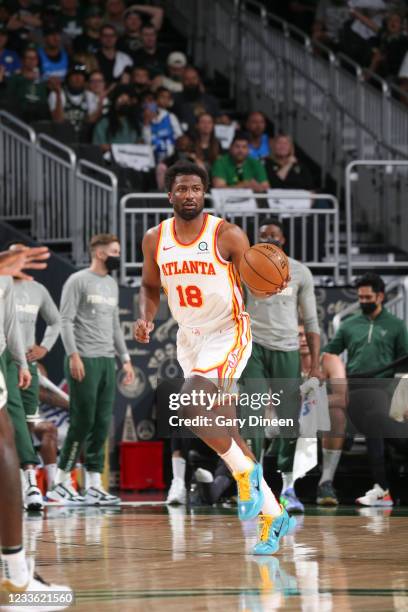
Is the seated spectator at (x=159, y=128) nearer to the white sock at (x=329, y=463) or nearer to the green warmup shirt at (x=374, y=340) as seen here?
the green warmup shirt at (x=374, y=340)

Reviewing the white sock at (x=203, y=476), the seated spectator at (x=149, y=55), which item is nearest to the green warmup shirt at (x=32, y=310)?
the white sock at (x=203, y=476)

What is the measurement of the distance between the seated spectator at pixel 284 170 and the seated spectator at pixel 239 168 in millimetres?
337

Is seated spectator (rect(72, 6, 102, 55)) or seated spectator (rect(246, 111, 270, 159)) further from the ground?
seated spectator (rect(72, 6, 102, 55))

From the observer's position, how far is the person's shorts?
7547mm

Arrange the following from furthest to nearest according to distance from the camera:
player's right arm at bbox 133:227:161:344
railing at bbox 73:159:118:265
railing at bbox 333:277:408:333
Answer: railing at bbox 73:159:118:265, railing at bbox 333:277:408:333, player's right arm at bbox 133:227:161:344

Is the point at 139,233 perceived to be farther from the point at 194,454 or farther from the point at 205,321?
the point at 205,321

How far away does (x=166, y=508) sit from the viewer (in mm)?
10977

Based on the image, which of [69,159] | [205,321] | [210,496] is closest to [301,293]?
[210,496]

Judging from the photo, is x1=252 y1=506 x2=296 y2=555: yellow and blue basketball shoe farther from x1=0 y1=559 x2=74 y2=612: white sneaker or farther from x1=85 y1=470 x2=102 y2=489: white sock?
x1=85 y1=470 x2=102 y2=489: white sock

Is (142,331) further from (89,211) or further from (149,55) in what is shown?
(149,55)

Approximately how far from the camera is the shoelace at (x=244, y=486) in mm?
7293

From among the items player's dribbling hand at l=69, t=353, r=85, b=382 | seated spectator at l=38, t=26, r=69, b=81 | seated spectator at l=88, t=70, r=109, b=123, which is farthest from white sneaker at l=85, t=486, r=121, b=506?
seated spectator at l=38, t=26, r=69, b=81

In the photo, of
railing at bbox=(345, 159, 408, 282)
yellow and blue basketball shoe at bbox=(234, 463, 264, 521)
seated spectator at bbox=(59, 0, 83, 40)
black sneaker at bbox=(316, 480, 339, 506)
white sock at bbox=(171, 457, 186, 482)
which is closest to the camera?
yellow and blue basketball shoe at bbox=(234, 463, 264, 521)

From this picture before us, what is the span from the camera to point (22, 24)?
57.1 ft
